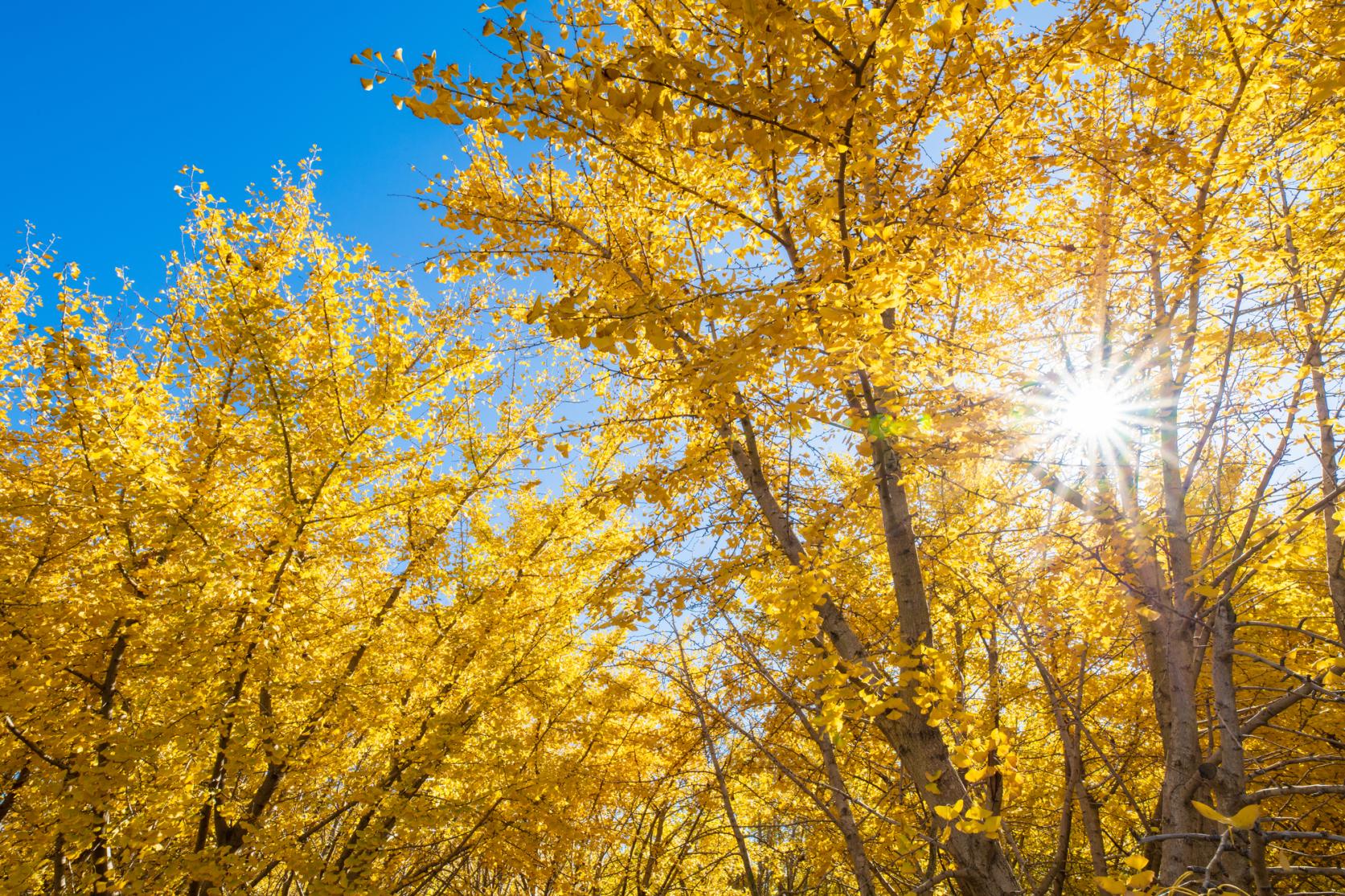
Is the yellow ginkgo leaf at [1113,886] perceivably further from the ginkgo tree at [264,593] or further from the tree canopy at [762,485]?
the ginkgo tree at [264,593]

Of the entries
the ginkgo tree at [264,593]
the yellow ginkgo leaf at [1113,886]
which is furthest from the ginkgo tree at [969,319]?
the ginkgo tree at [264,593]

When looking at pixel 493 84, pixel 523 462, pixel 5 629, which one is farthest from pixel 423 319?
pixel 493 84

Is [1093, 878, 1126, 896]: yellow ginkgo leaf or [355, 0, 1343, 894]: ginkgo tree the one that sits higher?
[355, 0, 1343, 894]: ginkgo tree

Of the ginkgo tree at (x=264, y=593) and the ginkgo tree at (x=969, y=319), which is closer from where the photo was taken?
the ginkgo tree at (x=969, y=319)

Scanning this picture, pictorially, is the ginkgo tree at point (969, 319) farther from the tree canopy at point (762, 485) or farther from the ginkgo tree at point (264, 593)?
the ginkgo tree at point (264, 593)

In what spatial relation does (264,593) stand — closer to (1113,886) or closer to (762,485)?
(762,485)

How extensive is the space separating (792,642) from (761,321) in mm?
1730

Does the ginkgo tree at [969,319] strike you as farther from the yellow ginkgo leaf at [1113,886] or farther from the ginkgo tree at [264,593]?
the ginkgo tree at [264,593]

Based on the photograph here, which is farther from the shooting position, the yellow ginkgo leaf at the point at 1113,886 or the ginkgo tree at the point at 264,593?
the ginkgo tree at the point at 264,593

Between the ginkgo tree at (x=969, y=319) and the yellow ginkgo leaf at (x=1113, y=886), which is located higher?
the ginkgo tree at (x=969, y=319)

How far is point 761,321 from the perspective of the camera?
80.5 inches

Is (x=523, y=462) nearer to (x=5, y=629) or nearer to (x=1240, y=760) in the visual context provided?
(x=5, y=629)

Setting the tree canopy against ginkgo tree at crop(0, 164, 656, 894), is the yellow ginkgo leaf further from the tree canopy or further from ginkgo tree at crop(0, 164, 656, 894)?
ginkgo tree at crop(0, 164, 656, 894)

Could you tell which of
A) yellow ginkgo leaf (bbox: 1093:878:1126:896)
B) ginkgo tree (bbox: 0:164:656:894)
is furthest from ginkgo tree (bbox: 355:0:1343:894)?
ginkgo tree (bbox: 0:164:656:894)
